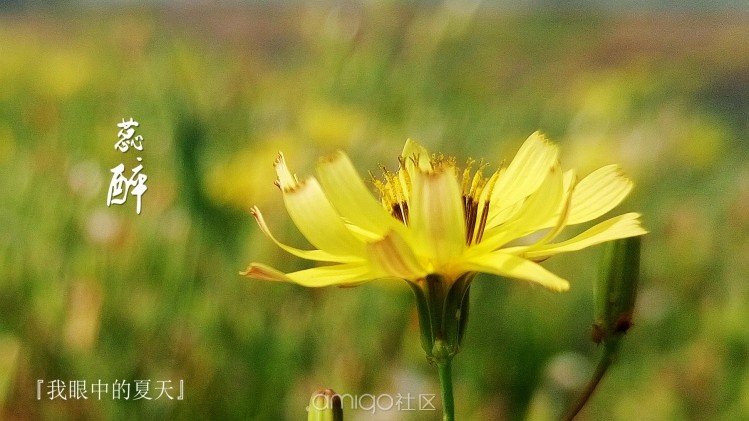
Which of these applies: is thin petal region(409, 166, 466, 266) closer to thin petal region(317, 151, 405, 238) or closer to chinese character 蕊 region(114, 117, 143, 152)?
thin petal region(317, 151, 405, 238)

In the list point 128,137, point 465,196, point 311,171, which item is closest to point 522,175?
point 465,196

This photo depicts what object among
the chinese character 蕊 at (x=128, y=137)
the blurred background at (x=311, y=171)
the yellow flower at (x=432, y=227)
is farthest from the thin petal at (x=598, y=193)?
the chinese character 蕊 at (x=128, y=137)

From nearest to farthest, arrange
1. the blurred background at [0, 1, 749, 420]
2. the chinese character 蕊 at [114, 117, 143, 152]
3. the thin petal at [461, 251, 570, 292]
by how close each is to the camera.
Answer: the thin petal at [461, 251, 570, 292]
the blurred background at [0, 1, 749, 420]
the chinese character 蕊 at [114, 117, 143, 152]

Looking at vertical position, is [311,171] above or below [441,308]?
above

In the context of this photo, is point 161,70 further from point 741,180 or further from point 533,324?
point 741,180

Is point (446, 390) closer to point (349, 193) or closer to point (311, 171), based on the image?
point (349, 193)

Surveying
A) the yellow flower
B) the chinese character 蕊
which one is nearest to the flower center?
the yellow flower
